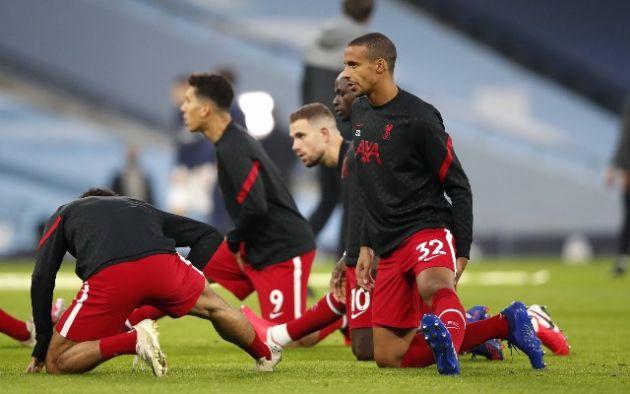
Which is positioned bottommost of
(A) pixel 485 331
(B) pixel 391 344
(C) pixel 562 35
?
(B) pixel 391 344

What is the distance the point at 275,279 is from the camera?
734cm

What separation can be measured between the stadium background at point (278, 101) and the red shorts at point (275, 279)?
1015 cm

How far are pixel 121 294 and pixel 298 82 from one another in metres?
15.4

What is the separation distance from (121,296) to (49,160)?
51.1ft

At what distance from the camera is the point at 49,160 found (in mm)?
20500

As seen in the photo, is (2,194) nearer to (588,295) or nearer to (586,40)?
(588,295)

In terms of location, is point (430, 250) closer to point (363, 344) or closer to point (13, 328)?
point (363, 344)

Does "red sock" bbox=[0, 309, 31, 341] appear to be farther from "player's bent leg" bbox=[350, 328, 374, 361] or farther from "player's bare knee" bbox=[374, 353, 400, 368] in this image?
"player's bare knee" bbox=[374, 353, 400, 368]

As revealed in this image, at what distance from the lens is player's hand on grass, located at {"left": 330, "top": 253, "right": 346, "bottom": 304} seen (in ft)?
21.3

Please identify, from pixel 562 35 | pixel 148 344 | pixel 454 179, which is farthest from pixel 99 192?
Answer: pixel 562 35

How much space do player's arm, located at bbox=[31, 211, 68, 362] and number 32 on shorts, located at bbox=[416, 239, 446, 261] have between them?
157 centimetres

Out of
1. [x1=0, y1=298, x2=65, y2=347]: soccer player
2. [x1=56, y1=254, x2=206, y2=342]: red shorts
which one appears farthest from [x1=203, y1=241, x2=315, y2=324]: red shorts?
[x1=56, y1=254, x2=206, y2=342]: red shorts

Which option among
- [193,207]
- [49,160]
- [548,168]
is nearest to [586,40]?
[548,168]

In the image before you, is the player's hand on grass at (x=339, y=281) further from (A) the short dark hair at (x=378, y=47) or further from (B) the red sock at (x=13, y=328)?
(B) the red sock at (x=13, y=328)
